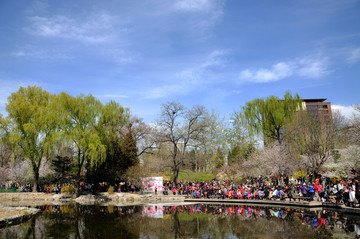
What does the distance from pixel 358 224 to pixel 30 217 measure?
788 inches

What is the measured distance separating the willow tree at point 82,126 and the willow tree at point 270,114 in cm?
2568

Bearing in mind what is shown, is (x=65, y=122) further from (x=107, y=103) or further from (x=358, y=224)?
(x=358, y=224)

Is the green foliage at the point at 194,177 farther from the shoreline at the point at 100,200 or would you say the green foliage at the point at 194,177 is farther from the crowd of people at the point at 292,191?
the shoreline at the point at 100,200

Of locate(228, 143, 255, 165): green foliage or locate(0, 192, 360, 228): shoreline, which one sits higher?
locate(228, 143, 255, 165): green foliage

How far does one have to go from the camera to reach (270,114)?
44.4 m

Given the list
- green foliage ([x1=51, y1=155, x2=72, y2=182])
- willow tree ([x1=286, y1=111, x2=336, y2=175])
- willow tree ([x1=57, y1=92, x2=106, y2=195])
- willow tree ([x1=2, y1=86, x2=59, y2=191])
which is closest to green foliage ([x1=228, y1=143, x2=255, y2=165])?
willow tree ([x1=286, y1=111, x2=336, y2=175])

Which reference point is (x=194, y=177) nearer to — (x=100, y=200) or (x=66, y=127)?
(x=100, y=200)

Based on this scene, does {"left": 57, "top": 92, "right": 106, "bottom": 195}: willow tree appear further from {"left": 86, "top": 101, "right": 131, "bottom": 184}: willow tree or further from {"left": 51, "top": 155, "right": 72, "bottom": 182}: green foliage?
{"left": 51, "top": 155, "right": 72, "bottom": 182}: green foliage

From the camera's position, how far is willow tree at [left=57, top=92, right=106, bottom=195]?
3144 centimetres

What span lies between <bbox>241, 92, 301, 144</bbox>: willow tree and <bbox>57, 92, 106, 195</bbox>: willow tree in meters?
25.7

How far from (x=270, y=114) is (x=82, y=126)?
29877 millimetres

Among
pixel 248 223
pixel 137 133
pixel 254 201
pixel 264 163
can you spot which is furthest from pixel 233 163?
pixel 248 223

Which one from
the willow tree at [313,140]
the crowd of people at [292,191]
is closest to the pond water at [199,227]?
the crowd of people at [292,191]

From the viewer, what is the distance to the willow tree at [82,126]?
103ft
